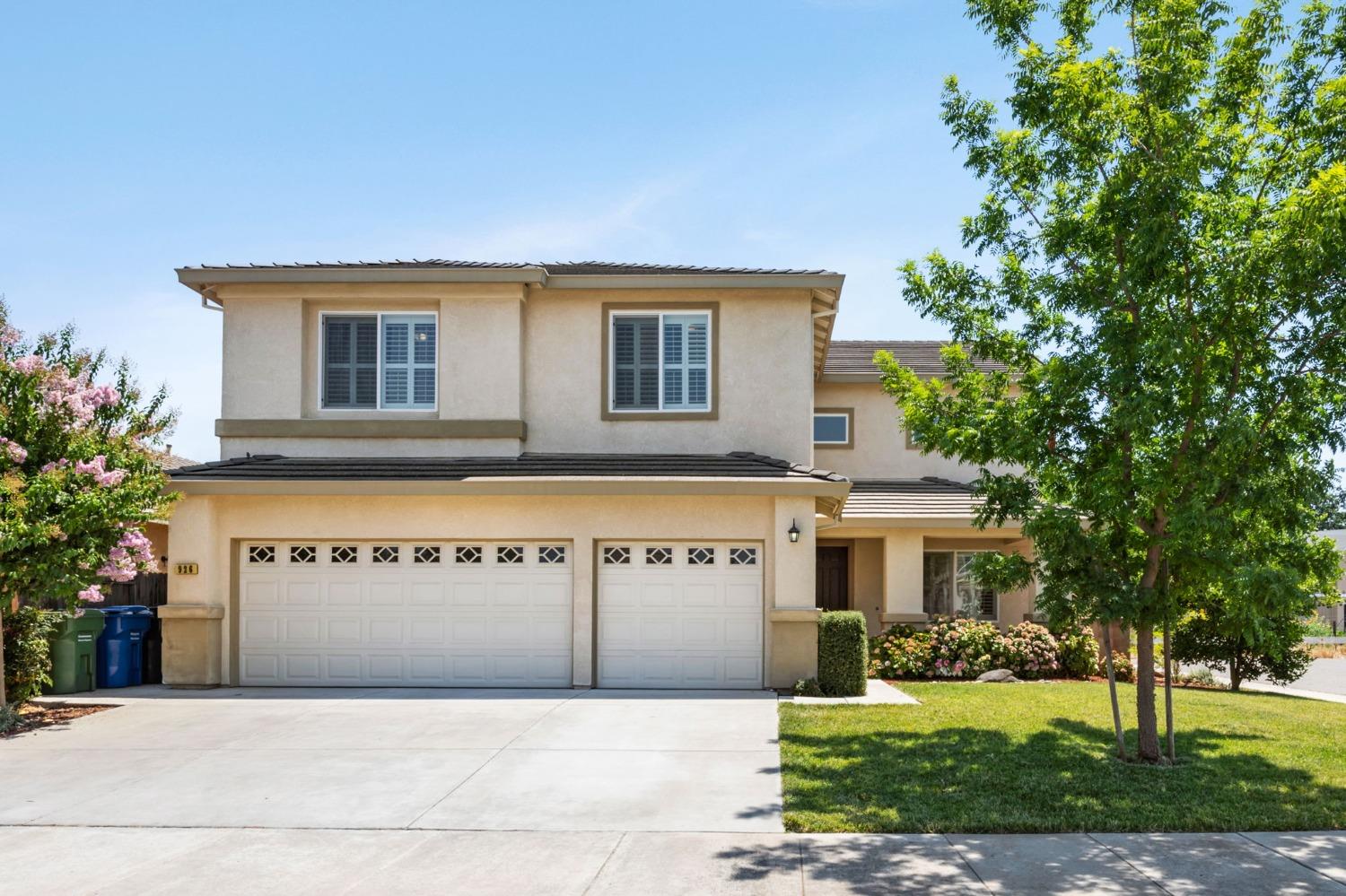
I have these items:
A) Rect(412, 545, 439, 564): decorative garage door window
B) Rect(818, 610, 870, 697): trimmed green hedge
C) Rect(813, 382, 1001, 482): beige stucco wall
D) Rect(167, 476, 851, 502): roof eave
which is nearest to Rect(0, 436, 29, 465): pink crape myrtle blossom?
Rect(167, 476, 851, 502): roof eave

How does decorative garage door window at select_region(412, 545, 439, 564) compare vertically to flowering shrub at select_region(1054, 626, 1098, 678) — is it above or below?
above

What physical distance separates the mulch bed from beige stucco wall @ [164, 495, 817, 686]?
1.84 meters

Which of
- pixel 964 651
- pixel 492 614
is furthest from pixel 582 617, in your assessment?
pixel 964 651

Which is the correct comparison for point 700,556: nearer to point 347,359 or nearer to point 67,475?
point 347,359

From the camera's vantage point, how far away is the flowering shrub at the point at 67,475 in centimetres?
1273

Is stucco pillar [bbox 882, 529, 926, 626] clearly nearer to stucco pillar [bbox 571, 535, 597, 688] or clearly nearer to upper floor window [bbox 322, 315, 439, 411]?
stucco pillar [bbox 571, 535, 597, 688]

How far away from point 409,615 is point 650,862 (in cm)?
966

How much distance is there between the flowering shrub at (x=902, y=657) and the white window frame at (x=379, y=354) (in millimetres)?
7956

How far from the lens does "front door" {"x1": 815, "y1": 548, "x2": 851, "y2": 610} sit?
79.8 ft

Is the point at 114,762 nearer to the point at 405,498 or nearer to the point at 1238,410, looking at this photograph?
the point at 405,498

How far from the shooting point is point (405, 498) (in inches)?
643

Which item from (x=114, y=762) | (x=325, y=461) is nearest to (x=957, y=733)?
(x=114, y=762)

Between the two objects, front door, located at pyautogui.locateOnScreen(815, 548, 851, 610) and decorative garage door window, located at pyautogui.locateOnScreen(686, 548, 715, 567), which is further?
front door, located at pyautogui.locateOnScreen(815, 548, 851, 610)

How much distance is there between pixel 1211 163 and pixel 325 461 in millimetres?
12234
